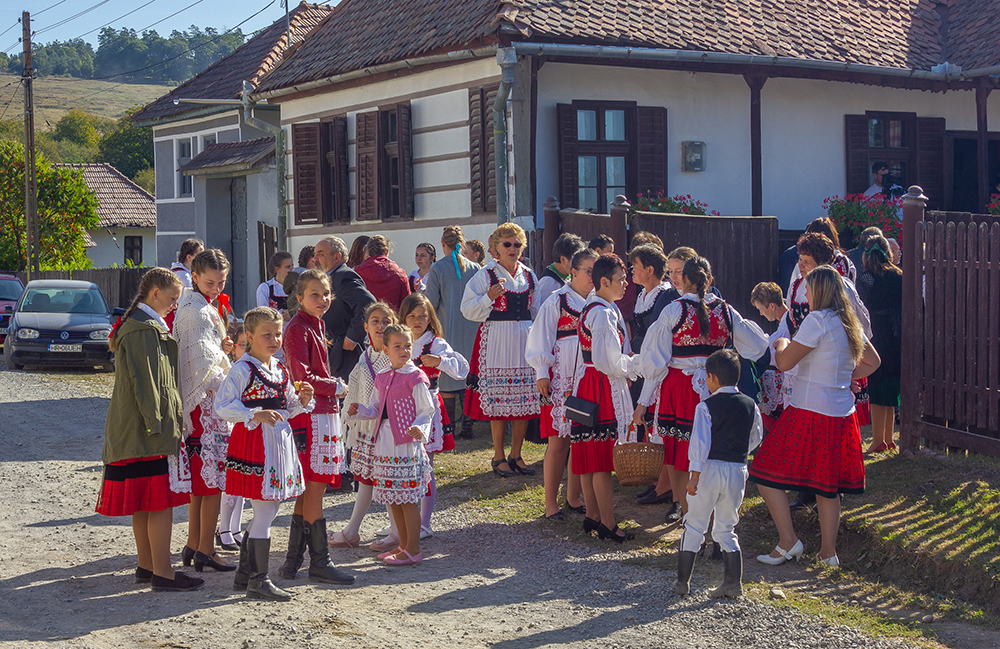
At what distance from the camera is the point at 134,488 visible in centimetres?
571

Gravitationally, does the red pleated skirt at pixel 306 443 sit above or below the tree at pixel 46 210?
below

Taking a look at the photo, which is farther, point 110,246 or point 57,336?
point 110,246

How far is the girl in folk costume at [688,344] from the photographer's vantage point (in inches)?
253

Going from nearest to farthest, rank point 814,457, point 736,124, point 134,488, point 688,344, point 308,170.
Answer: point 134,488 < point 814,457 < point 688,344 < point 736,124 < point 308,170

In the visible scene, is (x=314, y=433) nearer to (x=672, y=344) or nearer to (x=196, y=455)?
(x=196, y=455)

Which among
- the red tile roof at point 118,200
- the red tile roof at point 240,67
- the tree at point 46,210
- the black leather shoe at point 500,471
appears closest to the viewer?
the black leather shoe at point 500,471

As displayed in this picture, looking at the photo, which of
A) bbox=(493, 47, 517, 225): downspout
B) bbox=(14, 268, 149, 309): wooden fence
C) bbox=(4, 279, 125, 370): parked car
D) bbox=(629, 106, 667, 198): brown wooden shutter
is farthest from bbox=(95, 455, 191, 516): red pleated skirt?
bbox=(14, 268, 149, 309): wooden fence

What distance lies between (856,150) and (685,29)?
11.1 feet

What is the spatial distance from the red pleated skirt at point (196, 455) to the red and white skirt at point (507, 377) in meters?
2.66

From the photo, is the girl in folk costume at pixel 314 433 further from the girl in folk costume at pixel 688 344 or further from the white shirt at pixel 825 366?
the white shirt at pixel 825 366

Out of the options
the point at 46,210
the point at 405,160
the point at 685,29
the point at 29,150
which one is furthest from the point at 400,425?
the point at 46,210

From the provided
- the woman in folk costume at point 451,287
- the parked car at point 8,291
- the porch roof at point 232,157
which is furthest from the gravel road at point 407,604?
the parked car at point 8,291

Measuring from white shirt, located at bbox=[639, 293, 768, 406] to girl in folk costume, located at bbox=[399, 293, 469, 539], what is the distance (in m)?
1.10

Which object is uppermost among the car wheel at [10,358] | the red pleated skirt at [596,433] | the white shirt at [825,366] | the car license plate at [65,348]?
the white shirt at [825,366]
